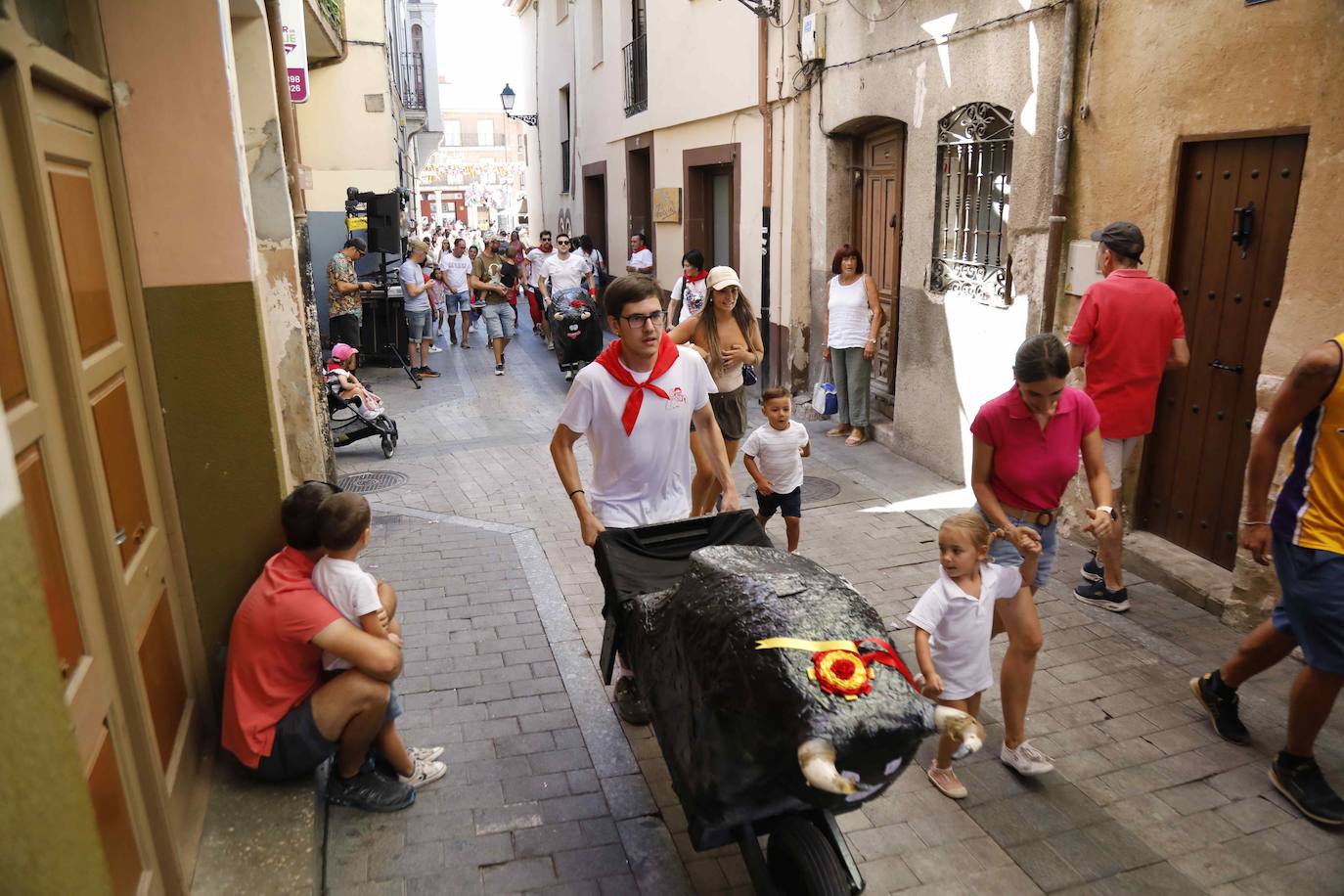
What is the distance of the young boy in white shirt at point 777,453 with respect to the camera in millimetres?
5836

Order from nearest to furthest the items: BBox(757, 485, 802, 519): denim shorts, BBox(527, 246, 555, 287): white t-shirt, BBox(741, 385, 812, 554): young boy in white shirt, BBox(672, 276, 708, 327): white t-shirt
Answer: BBox(741, 385, 812, 554): young boy in white shirt, BBox(757, 485, 802, 519): denim shorts, BBox(672, 276, 708, 327): white t-shirt, BBox(527, 246, 555, 287): white t-shirt

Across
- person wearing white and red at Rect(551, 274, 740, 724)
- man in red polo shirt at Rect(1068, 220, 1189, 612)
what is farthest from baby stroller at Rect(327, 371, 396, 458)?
man in red polo shirt at Rect(1068, 220, 1189, 612)

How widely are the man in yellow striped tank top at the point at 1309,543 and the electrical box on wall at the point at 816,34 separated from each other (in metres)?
7.28

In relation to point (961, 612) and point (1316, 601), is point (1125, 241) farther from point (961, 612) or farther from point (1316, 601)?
point (961, 612)

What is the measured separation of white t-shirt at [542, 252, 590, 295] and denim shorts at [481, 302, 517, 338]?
81 centimetres

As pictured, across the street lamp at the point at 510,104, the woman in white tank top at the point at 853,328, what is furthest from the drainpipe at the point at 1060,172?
the street lamp at the point at 510,104

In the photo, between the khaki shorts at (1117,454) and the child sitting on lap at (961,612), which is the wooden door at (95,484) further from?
the khaki shorts at (1117,454)

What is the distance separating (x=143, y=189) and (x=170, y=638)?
1.65 m

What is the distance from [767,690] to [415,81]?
85.8 feet

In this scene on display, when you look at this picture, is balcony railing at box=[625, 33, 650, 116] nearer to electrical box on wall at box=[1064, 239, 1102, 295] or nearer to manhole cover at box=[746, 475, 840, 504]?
manhole cover at box=[746, 475, 840, 504]

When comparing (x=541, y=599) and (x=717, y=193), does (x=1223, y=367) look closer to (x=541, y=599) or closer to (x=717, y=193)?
(x=541, y=599)

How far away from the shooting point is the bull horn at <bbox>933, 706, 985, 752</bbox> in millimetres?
2555

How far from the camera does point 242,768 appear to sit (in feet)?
12.5

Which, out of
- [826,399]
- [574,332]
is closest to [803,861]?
[826,399]
